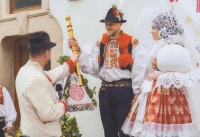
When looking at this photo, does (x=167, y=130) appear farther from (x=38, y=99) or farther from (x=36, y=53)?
(x=36, y=53)

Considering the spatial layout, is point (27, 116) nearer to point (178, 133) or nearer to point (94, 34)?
point (178, 133)

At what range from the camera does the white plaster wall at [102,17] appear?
19.2 feet

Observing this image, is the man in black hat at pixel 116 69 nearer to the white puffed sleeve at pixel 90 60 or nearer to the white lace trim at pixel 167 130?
the white puffed sleeve at pixel 90 60

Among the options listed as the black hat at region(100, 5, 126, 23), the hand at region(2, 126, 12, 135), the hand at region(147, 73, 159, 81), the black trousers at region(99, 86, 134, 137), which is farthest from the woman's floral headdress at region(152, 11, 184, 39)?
the hand at region(2, 126, 12, 135)

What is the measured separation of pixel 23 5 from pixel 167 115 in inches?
182

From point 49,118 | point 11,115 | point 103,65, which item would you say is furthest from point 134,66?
point 11,115

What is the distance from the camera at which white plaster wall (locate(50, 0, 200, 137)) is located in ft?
19.2

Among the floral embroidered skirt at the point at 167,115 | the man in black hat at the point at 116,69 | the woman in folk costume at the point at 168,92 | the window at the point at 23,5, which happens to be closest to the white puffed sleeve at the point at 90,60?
the man in black hat at the point at 116,69

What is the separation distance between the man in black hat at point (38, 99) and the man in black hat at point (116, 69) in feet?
3.82

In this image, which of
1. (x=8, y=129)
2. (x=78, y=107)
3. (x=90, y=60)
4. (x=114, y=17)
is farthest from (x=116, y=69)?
(x=8, y=129)

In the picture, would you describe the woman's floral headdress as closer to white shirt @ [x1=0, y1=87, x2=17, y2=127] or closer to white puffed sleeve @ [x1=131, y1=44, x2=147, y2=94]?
white puffed sleeve @ [x1=131, y1=44, x2=147, y2=94]

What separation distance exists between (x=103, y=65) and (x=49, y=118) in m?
1.60

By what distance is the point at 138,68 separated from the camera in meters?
5.29

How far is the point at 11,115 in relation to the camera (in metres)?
7.23
